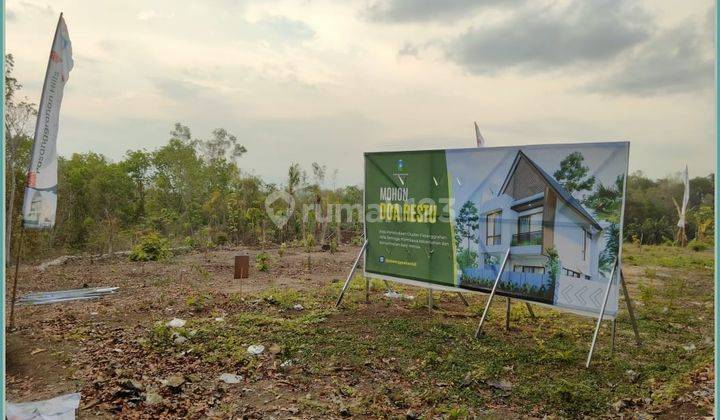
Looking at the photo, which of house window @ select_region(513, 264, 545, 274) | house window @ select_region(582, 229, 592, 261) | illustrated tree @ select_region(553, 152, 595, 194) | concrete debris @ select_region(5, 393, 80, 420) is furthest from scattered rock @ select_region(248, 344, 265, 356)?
illustrated tree @ select_region(553, 152, 595, 194)

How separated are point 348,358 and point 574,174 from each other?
3.05 meters

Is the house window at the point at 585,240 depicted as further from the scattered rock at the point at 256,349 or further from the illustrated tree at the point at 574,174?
the scattered rock at the point at 256,349

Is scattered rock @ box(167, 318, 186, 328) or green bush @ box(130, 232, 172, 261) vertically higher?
green bush @ box(130, 232, 172, 261)

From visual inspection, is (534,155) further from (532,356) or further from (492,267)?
(532,356)

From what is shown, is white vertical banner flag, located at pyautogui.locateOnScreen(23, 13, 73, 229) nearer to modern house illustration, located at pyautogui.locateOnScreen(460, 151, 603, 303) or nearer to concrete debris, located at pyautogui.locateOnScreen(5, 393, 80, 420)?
concrete debris, located at pyautogui.locateOnScreen(5, 393, 80, 420)

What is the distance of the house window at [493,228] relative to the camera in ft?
18.2

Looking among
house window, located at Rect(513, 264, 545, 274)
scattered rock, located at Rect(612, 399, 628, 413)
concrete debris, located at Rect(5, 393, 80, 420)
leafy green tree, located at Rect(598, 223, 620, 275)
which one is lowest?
concrete debris, located at Rect(5, 393, 80, 420)

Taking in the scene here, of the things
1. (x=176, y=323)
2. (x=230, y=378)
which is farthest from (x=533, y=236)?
(x=176, y=323)

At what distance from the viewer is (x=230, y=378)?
4.27 meters

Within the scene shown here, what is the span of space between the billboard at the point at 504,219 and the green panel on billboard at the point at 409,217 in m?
0.01

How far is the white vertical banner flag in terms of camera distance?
5191mm

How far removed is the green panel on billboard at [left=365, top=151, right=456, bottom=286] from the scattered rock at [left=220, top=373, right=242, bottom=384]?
2790 millimetres

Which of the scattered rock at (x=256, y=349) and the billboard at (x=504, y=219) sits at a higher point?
the billboard at (x=504, y=219)

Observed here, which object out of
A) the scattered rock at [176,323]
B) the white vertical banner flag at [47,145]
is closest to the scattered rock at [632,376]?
the scattered rock at [176,323]
